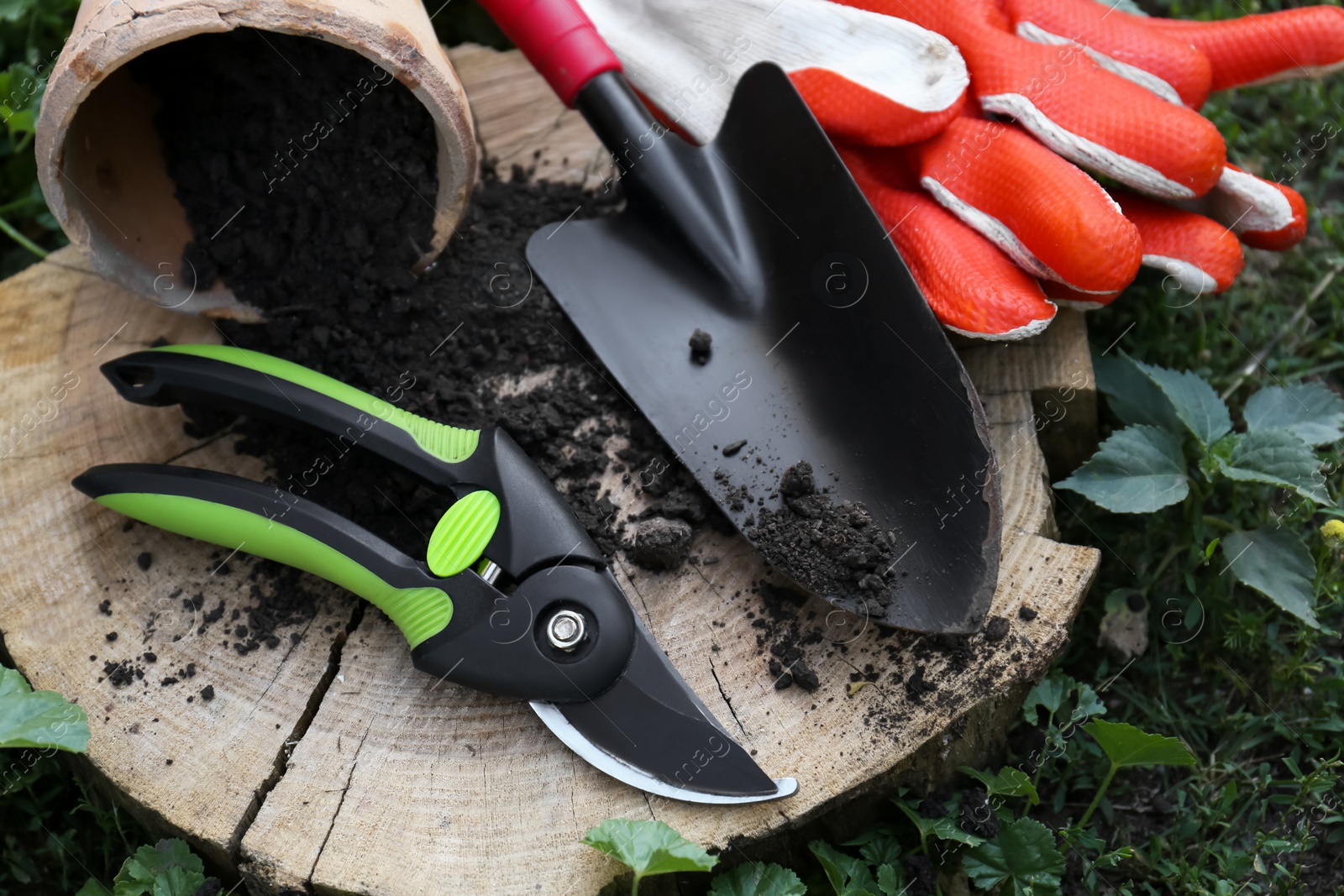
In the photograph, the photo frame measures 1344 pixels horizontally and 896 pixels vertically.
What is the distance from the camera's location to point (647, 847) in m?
0.99

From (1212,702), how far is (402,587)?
107 centimetres

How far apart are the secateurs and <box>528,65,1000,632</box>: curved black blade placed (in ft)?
0.67

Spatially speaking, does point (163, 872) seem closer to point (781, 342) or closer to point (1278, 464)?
point (781, 342)

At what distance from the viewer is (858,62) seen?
4.63 feet

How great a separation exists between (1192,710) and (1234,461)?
340 millimetres

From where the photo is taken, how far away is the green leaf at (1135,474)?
1.30 meters

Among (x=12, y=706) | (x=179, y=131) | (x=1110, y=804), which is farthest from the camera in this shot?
(x=179, y=131)

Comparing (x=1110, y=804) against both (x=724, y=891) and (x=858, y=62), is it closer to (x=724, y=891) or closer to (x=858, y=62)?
(x=724, y=891)

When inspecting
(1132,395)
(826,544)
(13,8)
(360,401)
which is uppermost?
(13,8)

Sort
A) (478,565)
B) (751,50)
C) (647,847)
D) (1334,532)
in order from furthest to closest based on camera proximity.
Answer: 1. (751,50)
2. (1334,532)
3. (478,565)
4. (647,847)

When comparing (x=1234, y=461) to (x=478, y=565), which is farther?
(x=1234, y=461)

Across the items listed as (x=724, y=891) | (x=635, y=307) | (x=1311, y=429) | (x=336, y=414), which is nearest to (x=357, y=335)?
(x=336, y=414)

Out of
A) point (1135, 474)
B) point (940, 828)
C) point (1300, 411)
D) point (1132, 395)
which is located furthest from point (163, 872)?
point (1300, 411)

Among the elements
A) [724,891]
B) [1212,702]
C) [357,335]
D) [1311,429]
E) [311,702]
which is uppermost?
[357,335]
